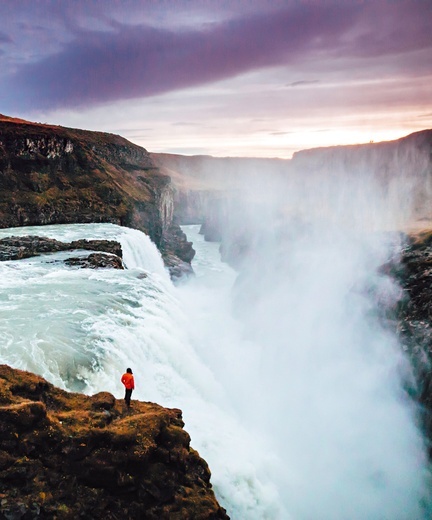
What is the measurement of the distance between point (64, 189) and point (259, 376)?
4895cm

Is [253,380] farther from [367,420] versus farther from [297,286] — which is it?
[297,286]

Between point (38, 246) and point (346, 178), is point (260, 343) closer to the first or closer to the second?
point (38, 246)

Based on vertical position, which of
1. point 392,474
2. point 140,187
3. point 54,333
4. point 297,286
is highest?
point 140,187

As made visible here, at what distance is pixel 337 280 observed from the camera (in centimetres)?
5272

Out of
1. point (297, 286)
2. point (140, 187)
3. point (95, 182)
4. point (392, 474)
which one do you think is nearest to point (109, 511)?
point (392, 474)

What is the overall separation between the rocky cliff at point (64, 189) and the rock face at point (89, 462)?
168 ft

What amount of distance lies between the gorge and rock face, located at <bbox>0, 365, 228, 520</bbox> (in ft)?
14.9

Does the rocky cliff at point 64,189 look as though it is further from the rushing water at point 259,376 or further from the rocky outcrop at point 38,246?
the rocky outcrop at point 38,246

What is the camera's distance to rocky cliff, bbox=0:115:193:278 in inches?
2359

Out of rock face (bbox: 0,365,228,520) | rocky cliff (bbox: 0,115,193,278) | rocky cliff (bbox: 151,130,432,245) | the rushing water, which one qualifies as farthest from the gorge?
rocky cliff (bbox: 151,130,432,245)

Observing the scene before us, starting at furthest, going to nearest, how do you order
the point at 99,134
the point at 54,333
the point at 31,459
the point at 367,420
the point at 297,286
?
the point at 99,134
the point at 297,286
the point at 367,420
the point at 54,333
the point at 31,459

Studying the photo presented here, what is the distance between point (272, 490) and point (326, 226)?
207ft

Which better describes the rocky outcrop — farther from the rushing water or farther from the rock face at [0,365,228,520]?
the rock face at [0,365,228,520]

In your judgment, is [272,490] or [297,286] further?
[297,286]
